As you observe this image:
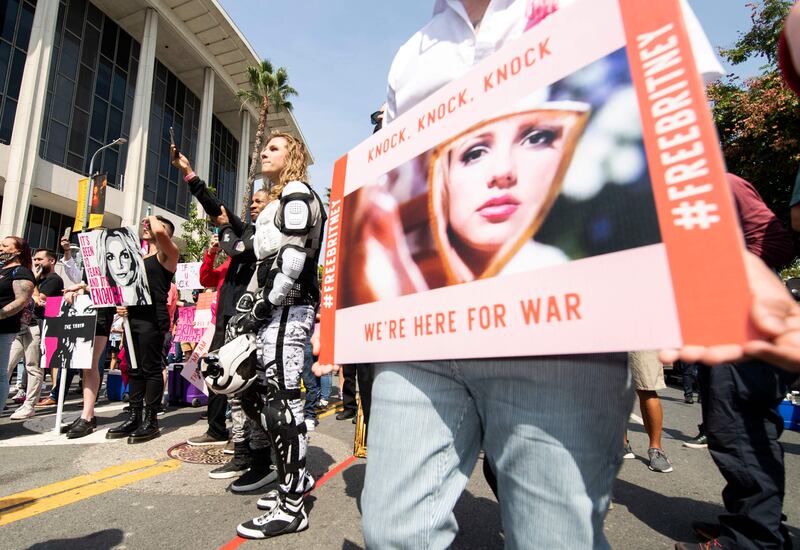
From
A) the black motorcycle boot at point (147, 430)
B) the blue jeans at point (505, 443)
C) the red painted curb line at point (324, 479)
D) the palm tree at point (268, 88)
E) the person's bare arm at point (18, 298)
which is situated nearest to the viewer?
the blue jeans at point (505, 443)

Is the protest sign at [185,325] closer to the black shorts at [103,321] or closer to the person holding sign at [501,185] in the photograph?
the black shorts at [103,321]

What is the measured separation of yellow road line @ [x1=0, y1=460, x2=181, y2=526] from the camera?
101 inches

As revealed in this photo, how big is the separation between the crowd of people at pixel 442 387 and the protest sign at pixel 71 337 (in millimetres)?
160

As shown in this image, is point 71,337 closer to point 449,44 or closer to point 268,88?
point 449,44

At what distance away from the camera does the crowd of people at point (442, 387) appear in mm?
833

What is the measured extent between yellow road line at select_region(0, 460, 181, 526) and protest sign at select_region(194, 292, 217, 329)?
2709mm

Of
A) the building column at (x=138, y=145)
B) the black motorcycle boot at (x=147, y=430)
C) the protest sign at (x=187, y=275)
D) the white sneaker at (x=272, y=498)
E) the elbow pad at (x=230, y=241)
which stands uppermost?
the building column at (x=138, y=145)

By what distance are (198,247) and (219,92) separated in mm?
17530

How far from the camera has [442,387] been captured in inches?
39.5

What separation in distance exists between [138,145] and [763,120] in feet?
85.1

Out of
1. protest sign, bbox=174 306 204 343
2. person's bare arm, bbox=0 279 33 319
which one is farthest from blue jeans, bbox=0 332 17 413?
protest sign, bbox=174 306 204 343

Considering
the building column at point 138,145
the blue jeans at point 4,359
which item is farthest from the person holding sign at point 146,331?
the building column at point 138,145

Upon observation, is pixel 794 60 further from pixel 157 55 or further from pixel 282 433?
pixel 157 55

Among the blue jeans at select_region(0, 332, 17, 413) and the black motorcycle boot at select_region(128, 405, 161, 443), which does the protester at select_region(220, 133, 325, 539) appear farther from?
the blue jeans at select_region(0, 332, 17, 413)
